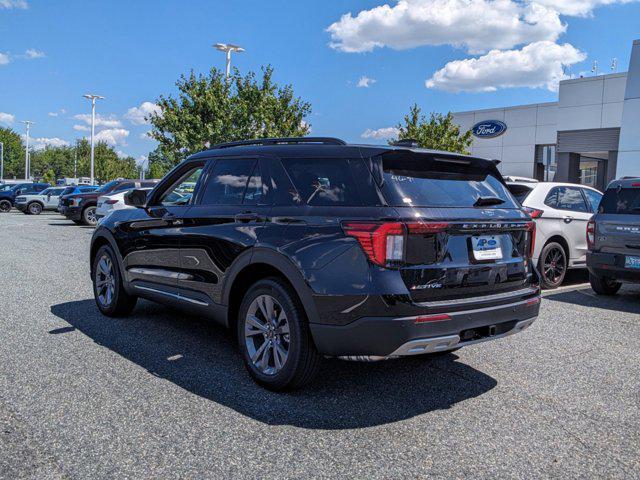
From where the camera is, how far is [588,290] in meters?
9.03

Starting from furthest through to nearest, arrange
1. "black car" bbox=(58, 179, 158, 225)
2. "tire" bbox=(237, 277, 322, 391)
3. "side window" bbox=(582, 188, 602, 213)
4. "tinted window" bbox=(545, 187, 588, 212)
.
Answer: "black car" bbox=(58, 179, 158, 225) → "side window" bbox=(582, 188, 602, 213) → "tinted window" bbox=(545, 187, 588, 212) → "tire" bbox=(237, 277, 322, 391)

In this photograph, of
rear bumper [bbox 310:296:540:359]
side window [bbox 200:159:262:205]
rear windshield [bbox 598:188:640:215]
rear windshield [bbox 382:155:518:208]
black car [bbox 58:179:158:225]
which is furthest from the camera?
black car [bbox 58:179:158:225]

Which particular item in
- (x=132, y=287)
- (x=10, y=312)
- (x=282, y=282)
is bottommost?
(x=10, y=312)

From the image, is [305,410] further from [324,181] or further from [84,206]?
[84,206]

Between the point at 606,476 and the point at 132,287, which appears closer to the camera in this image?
the point at 606,476

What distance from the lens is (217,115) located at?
26594 mm

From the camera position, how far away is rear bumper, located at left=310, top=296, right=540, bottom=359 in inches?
136

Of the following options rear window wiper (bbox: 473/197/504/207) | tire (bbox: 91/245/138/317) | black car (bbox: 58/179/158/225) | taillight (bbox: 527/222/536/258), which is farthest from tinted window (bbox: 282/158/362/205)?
black car (bbox: 58/179/158/225)

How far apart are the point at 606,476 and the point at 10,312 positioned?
6012mm

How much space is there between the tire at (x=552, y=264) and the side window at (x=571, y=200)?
2.24ft

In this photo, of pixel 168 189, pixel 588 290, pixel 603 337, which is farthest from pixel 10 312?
pixel 588 290

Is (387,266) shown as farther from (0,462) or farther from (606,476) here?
(0,462)

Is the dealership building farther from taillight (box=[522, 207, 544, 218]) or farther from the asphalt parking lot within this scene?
the asphalt parking lot

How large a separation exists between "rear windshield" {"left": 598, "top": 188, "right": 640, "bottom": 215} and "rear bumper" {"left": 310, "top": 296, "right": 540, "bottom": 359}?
15.8 ft
